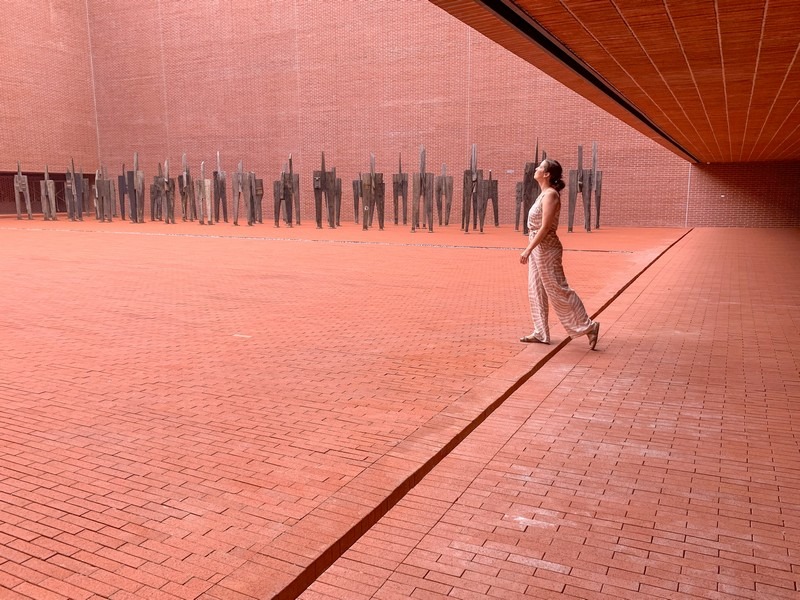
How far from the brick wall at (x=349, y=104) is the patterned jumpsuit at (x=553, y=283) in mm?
18080

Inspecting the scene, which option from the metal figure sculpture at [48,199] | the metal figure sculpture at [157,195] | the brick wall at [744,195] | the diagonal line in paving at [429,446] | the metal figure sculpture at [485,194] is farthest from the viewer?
the metal figure sculpture at [48,199]

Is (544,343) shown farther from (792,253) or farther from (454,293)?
(792,253)

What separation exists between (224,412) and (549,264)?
8.92ft

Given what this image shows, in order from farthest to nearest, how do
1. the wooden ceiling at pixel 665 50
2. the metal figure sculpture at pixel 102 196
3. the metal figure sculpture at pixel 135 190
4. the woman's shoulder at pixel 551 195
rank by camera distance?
the metal figure sculpture at pixel 102 196, the metal figure sculpture at pixel 135 190, the wooden ceiling at pixel 665 50, the woman's shoulder at pixel 551 195

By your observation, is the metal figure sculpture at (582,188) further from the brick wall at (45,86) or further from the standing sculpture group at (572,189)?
the brick wall at (45,86)

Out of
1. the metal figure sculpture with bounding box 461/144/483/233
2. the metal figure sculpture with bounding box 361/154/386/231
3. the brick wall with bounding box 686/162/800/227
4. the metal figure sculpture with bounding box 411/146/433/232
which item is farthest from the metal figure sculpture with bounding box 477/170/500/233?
the brick wall with bounding box 686/162/800/227

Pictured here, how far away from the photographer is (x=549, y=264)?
5266 mm

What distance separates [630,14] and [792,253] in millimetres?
9122

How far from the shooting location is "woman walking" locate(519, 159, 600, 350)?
5.16 metres

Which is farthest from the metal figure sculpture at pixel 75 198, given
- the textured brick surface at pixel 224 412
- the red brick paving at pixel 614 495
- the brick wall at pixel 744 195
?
the red brick paving at pixel 614 495

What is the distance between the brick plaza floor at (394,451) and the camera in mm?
2250

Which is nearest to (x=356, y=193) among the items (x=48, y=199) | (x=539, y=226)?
(x=48, y=199)

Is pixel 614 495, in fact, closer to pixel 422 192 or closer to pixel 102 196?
pixel 422 192

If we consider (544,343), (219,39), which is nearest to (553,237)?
(544,343)
